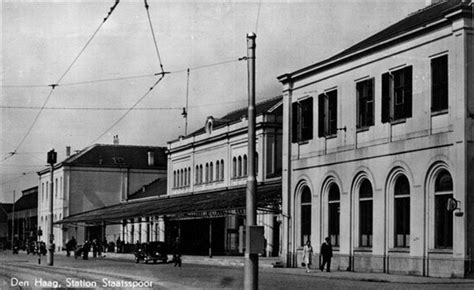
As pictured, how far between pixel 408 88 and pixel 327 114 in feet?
23.6

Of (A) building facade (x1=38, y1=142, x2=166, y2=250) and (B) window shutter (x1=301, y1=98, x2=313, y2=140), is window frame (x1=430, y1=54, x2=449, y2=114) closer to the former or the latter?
(B) window shutter (x1=301, y1=98, x2=313, y2=140)

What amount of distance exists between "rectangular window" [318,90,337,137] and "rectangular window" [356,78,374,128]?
7.69 ft

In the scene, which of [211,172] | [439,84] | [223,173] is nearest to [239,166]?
[223,173]

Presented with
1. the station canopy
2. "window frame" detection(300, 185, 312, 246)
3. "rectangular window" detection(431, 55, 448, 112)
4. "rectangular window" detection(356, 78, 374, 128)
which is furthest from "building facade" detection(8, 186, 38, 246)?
"rectangular window" detection(431, 55, 448, 112)

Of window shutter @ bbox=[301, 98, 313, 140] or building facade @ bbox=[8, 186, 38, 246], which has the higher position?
window shutter @ bbox=[301, 98, 313, 140]

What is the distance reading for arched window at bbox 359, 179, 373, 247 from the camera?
35719mm

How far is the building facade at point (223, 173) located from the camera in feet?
168

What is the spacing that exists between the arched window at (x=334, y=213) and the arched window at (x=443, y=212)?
7.98 m

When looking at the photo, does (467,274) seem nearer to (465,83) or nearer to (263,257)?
(465,83)

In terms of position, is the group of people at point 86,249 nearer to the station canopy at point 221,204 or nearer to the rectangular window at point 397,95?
the station canopy at point 221,204

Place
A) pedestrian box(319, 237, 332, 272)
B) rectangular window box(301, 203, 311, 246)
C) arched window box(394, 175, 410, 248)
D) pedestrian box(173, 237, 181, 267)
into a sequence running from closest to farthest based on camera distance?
arched window box(394, 175, 410, 248)
pedestrian box(319, 237, 332, 272)
rectangular window box(301, 203, 311, 246)
pedestrian box(173, 237, 181, 267)

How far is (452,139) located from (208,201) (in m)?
24.9

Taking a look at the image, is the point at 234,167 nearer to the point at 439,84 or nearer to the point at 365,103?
the point at 365,103

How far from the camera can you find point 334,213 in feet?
128
